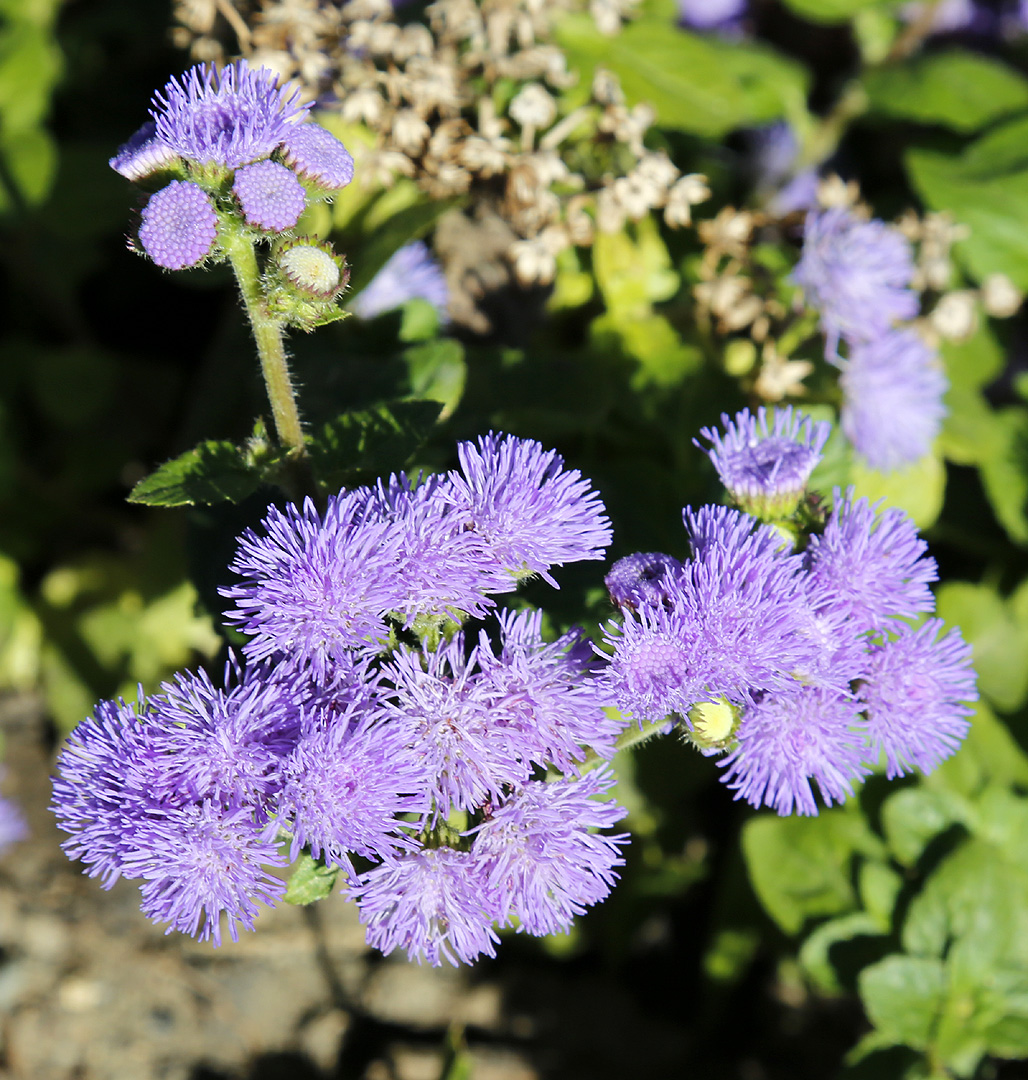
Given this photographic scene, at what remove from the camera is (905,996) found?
2.11m

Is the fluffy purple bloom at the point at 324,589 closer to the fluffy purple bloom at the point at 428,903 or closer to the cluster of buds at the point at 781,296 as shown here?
the fluffy purple bloom at the point at 428,903

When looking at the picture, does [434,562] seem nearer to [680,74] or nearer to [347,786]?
[347,786]

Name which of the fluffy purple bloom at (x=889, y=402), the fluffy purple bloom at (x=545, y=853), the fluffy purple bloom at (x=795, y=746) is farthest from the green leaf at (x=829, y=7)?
the fluffy purple bloom at (x=545, y=853)

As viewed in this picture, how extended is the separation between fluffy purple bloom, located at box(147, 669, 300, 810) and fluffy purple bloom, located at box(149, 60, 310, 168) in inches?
31.2

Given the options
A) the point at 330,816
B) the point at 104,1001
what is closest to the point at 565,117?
the point at 330,816

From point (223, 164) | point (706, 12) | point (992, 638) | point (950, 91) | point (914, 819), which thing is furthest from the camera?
point (706, 12)

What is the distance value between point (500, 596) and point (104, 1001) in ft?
5.80

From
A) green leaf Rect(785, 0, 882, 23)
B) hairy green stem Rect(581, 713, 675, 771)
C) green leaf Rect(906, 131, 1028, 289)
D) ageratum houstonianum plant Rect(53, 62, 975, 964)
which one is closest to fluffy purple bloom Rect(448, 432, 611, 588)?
ageratum houstonianum plant Rect(53, 62, 975, 964)

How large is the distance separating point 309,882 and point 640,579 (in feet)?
2.26

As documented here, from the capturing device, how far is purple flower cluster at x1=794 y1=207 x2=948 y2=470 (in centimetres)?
237

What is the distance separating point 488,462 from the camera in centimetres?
150

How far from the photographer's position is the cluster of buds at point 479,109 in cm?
229

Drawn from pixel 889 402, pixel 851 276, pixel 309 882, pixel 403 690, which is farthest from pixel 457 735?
pixel 851 276

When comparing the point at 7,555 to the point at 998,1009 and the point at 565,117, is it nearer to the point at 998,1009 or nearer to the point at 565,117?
the point at 565,117
